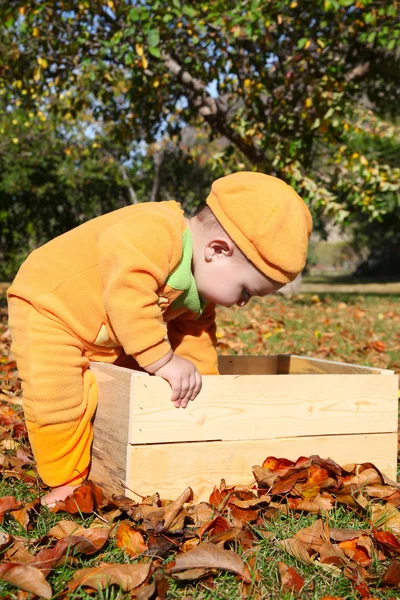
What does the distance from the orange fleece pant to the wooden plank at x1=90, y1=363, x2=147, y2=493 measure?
0.05 meters

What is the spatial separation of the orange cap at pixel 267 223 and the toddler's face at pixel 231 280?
0.05 meters

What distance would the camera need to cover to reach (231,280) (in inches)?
91.6

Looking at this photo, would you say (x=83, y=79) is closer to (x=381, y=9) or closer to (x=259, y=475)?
(x=381, y=9)

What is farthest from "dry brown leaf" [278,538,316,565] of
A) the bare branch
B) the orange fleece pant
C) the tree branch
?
the bare branch

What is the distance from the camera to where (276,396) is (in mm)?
2270

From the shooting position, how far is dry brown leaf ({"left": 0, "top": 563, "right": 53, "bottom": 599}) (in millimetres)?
1454

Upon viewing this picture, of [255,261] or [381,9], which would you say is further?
[381,9]

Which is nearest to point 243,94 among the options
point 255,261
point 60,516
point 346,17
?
point 346,17

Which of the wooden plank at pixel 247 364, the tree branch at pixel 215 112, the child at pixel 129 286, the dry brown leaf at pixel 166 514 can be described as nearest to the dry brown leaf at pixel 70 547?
the dry brown leaf at pixel 166 514

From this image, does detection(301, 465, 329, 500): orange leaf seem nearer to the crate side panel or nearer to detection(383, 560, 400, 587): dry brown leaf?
detection(383, 560, 400, 587): dry brown leaf

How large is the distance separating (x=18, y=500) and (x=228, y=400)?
0.80 m

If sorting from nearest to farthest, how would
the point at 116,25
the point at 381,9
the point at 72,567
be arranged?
the point at 72,567
the point at 381,9
the point at 116,25

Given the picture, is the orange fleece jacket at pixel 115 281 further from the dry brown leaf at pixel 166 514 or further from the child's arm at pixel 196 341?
the dry brown leaf at pixel 166 514

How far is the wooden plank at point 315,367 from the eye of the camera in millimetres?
2708
